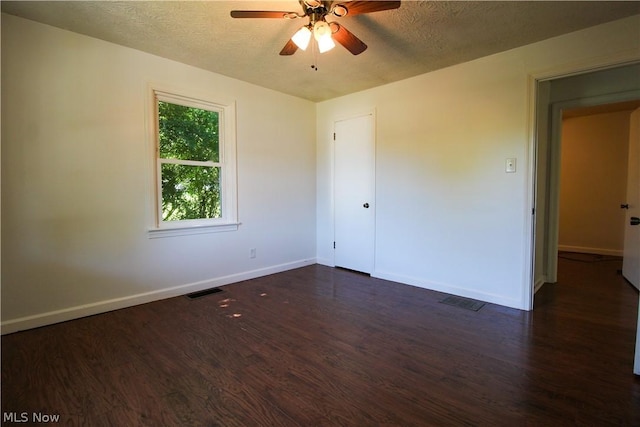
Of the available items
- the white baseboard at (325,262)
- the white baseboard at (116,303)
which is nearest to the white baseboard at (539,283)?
the white baseboard at (325,262)

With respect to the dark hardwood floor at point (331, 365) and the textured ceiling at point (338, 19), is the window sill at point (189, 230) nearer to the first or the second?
the dark hardwood floor at point (331, 365)

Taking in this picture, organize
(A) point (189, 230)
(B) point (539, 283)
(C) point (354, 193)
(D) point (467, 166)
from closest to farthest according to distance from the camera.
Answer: (D) point (467, 166)
(A) point (189, 230)
(B) point (539, 283)
(C) point (354, 193)

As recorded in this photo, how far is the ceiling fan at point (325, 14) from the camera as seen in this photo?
191cm

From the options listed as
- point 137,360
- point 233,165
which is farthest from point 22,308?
point 233,165

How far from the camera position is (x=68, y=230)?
2.70 metres

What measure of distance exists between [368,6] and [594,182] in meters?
5.87

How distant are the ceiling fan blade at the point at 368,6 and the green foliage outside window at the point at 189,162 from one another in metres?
2.25

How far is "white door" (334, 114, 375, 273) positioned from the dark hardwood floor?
3.79ft

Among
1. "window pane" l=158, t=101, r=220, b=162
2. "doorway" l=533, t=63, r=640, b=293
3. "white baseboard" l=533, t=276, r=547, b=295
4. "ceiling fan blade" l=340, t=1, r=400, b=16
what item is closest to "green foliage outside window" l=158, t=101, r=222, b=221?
"window pane" l=158, t=101, r=220, b=162

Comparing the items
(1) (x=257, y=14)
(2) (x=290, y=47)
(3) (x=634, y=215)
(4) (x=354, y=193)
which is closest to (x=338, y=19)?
(2) (x=290, y=47)

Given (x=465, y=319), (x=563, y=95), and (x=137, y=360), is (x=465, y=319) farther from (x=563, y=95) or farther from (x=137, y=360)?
(x=563, y=95)

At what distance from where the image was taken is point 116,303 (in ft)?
9.70

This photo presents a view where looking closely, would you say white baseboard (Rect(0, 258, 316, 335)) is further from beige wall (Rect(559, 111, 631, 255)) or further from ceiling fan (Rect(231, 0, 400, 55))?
beige wall (Rect(559, 111, 631, 255))

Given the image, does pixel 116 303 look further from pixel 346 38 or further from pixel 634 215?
pixel 634 215
